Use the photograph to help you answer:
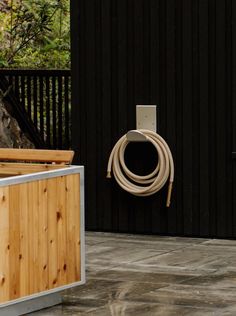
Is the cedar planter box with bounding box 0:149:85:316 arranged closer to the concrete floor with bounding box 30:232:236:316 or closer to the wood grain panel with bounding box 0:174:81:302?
the wood grain panel with bounding box 0:174:81:302

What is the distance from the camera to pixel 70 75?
12586mm

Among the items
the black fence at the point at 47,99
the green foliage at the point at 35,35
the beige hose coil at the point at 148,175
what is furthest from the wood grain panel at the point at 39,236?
the green foliage at the point at 35,35

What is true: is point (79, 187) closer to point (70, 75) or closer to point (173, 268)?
point (173, 268)

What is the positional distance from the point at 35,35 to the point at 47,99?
13.0 ft

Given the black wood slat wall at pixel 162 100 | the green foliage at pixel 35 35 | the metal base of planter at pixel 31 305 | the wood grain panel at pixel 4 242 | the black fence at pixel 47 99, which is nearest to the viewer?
the wood grain panel at pixel 4 242

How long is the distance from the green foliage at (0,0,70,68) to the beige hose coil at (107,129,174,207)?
17.5ft

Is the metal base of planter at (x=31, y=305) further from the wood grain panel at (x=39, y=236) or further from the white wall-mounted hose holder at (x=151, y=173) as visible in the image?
the white wall-mounted hose holder at (x=151, y=173)

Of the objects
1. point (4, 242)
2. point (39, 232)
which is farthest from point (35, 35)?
point (4, 242)

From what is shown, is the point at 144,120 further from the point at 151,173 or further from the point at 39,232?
the point at 39,232

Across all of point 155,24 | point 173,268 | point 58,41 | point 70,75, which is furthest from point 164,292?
point 58,41

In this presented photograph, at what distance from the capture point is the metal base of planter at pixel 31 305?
782cm

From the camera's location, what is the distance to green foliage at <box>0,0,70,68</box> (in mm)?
16578

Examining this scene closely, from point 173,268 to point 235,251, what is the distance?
0.98 metres

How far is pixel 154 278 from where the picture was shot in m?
9.20
